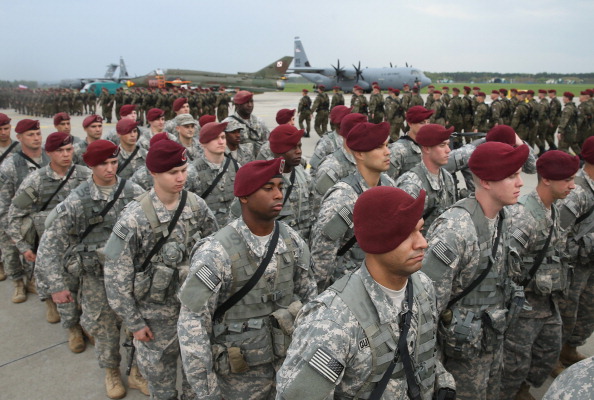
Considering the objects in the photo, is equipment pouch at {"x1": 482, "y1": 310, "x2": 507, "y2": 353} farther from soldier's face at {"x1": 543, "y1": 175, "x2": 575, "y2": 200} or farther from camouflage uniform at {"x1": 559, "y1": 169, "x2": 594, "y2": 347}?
camouflage uniform at {"x1": 559, "y1": 169, "x2": 594, "y2": 347}

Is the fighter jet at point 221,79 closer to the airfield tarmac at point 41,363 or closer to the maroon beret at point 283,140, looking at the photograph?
the airfield tarmac at point 41,363

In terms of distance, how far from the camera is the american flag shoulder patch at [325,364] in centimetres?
182

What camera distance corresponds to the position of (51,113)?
3081 cm

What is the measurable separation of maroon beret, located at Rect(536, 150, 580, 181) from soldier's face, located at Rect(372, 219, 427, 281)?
2.30 metres

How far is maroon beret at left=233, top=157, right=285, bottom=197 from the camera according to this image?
2740 millimetres

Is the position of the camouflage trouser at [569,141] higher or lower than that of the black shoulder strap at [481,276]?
lower

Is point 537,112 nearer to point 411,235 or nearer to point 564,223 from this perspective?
point 564,223

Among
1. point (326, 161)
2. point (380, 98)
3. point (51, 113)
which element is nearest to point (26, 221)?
point (326, 161)

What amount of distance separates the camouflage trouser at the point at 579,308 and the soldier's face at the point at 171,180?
3.87 meters

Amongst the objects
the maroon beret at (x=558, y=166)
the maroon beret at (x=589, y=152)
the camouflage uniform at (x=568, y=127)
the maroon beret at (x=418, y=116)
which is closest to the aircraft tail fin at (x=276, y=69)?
the camouflage uniform at (x=568, y=127)

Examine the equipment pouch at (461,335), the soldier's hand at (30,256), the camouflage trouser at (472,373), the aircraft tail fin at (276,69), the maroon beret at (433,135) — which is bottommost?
the camouflage trouser at (472,373)

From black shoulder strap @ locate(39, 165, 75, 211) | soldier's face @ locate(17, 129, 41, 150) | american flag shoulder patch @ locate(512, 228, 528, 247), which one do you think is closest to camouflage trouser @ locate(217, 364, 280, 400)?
american flag shoulder patch @ locate(512, 228, 528, 247)

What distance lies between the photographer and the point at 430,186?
4.61 m

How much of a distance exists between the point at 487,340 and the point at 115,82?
44996 millimetres
